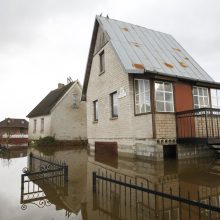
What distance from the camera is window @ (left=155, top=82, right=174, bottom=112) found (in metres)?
11.6

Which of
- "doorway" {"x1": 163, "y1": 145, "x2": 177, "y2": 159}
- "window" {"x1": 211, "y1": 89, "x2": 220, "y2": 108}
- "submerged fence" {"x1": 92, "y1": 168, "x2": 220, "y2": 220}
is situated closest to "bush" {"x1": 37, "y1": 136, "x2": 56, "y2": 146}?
"doorway" {"x1": 163, "y1": 145, "x2": 177, "y2": 159}

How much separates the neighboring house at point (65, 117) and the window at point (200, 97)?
15.8m

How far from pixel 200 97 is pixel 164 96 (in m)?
2.83

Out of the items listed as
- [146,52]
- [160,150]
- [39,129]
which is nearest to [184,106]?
[160,150]

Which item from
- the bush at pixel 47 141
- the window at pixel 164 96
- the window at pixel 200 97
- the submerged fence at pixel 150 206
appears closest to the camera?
the submerged fence at pixel 150 206

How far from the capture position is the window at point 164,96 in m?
11.6

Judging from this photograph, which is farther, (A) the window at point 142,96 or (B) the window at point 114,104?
(B) the window at point 114,104

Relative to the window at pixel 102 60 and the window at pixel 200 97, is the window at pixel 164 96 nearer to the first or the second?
the window at pixel 200 97

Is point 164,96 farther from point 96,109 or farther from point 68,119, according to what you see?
point 68,119

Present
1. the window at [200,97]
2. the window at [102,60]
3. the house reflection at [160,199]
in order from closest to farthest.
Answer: the house reflection at [160,199]
the window at [200,97]
the window at [102,60]

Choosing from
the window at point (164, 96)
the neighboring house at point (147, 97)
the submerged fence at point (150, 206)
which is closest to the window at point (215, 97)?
the neighboring house at point (147, 97)

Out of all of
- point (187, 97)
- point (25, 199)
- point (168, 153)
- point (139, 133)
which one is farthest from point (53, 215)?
point (187, 97)

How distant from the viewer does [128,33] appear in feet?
51.8

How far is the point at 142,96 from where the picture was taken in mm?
12125
